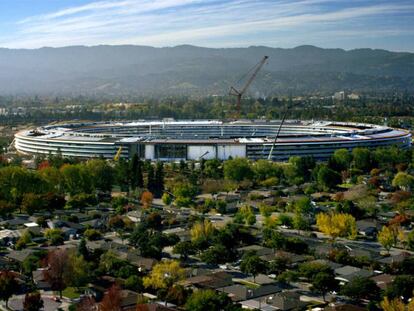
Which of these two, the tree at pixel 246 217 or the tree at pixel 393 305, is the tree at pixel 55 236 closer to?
the tree at pixel 246 217

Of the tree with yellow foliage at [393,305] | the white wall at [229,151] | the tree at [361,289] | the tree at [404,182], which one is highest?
the white wall at [229,151]

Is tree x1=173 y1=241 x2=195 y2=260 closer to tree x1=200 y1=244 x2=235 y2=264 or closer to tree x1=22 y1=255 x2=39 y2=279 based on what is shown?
tree x1=200 y1=244 x2=235 y2=264

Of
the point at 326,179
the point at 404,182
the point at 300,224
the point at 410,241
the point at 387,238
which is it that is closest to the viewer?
the point at 387,238

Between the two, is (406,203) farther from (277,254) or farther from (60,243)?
(60,243)

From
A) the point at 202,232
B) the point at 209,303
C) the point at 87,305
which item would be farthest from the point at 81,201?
the point at 209,303

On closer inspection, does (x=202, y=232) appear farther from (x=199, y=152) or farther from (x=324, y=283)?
(x=199, y=152)

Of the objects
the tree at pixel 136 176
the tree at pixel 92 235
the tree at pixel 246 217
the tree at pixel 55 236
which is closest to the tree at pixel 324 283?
the tree at pixel 246 217
